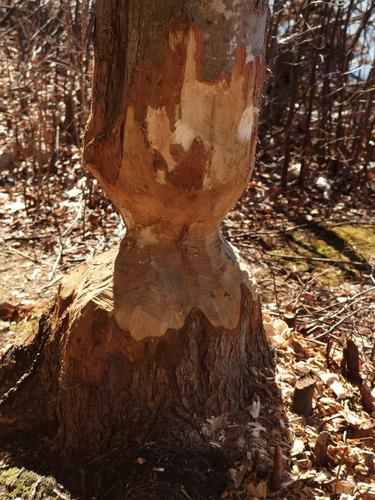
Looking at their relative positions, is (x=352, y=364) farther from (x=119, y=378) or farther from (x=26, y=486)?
(x=26, y=486)

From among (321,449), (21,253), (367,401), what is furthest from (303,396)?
(21,253)

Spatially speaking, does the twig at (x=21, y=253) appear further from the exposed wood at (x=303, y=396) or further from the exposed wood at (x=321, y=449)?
the exposed wood at (x=321, y=449)

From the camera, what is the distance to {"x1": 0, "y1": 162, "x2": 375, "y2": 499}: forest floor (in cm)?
220

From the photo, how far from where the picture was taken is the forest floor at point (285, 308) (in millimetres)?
2203

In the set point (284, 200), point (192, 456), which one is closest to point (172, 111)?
point (192, 456)

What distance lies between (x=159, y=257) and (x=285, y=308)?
1599mm

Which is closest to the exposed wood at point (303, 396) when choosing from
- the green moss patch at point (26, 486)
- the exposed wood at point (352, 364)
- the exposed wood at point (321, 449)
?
the exposed wood at point (321, 449)

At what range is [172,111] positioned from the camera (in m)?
1.99

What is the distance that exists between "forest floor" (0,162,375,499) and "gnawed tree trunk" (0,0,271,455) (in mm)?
185

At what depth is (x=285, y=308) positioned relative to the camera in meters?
3.68

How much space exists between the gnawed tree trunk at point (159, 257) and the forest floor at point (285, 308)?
0.61 ft

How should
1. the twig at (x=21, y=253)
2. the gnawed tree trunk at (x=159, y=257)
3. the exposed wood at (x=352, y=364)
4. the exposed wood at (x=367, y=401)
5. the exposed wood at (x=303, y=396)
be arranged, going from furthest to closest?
the twig at (x=21, y=253), the exposed wood at (x=352, y=364), the exposed wood at (x=367, y=401), the exposed wood at (x=303, y=396), the gnawed tree trunk at (x=159, y=257)

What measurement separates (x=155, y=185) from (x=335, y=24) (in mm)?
4001

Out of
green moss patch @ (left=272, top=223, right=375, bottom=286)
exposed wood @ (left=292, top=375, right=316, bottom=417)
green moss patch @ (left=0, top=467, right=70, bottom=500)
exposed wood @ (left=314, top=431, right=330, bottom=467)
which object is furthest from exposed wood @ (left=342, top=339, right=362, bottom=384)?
green moss patch @ (left=272, top=223, right=375, bottom=286)
